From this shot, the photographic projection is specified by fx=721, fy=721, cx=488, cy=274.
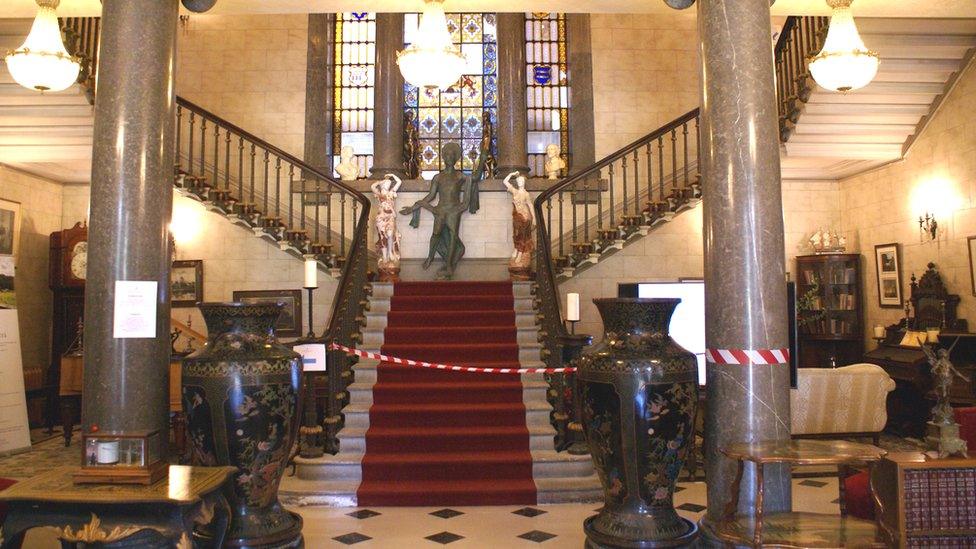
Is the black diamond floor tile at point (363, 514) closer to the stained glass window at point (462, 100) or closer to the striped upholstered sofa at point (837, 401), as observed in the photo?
the striped upholstered sofa at point (837, 401)

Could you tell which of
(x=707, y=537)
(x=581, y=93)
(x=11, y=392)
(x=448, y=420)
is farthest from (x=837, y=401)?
(x=11, y=392)

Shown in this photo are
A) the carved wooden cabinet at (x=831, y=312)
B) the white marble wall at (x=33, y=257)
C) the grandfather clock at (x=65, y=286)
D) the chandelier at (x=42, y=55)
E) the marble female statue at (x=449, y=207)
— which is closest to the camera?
the chandelier at (x=42, y=55)

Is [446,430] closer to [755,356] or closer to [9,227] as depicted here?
[755,356]

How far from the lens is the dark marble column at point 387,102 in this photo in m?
11.3

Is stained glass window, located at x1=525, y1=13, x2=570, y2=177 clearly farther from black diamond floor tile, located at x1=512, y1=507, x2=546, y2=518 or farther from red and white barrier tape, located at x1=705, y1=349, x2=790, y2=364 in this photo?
red and white barrier tape, located at x1=705, y1=349, x2=790, y2=364

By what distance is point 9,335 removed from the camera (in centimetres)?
733

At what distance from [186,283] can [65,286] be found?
58.5 inches

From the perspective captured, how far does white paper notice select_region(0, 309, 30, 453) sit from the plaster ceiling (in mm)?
3070

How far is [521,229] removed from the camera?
8.85 m

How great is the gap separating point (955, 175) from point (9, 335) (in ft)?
34.2

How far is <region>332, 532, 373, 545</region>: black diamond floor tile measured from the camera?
172 inches

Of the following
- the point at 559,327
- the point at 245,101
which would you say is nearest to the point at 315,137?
the point at 245,101

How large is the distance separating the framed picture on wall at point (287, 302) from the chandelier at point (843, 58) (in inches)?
248

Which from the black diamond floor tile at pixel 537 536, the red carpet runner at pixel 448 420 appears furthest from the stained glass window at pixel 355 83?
the black diamond floor tile at pixel 537 536
